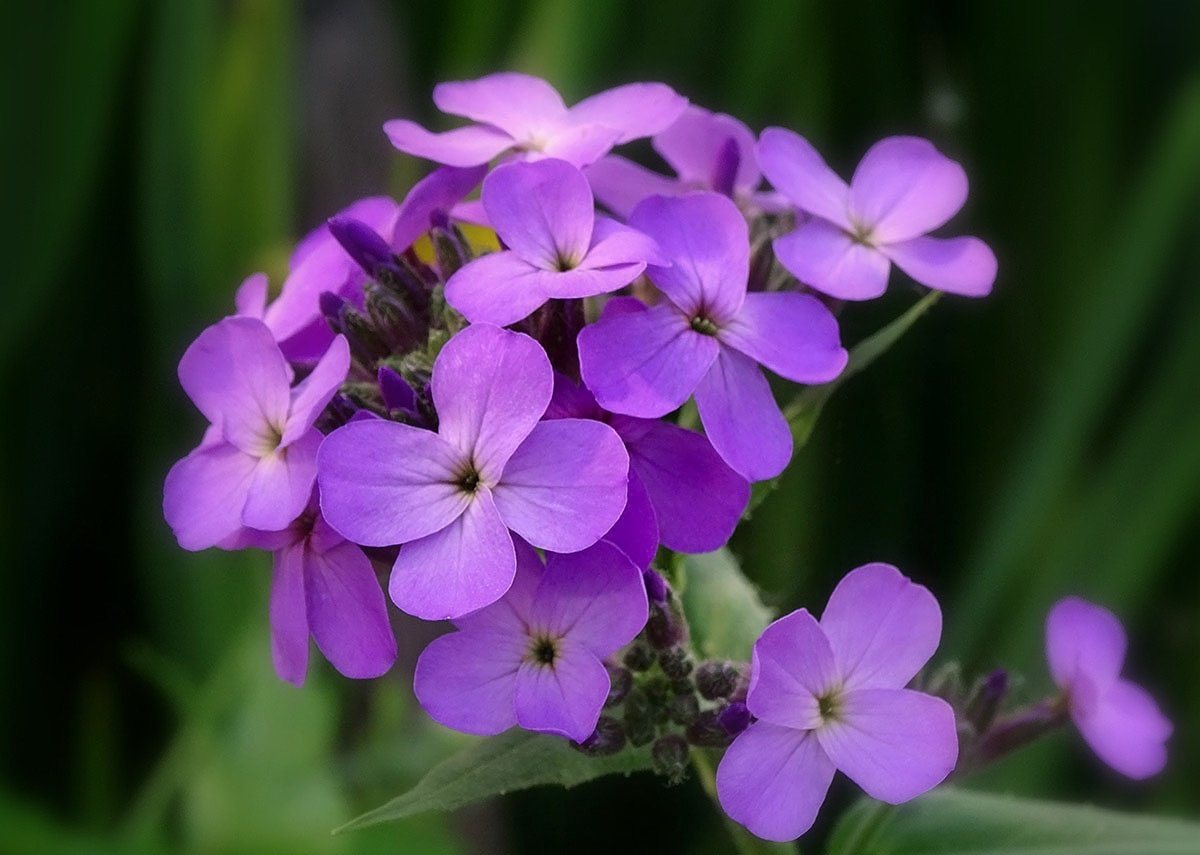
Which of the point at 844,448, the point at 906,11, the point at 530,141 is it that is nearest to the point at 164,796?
the point at 844,448

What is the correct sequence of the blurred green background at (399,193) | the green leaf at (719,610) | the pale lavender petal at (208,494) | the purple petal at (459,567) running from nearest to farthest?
the purple petal at (459,567), the pale lavender petal at (208,494), the green leaf at (719,610), the blurred green background at (399,193)

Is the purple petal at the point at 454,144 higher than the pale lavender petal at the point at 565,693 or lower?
higher

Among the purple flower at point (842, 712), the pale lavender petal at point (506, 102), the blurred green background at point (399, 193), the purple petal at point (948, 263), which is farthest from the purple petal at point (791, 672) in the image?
the blurred green background at point (399, 193)

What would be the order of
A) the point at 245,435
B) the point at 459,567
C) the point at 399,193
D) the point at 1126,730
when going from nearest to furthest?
1. the point at 459,567
2. the point at 245,435
3. the point at 1126,730
4. the point at 399,193

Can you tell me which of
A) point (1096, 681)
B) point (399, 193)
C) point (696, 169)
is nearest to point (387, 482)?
point (696, 169)

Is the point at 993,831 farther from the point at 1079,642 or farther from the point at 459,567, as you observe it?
the point at 459,567

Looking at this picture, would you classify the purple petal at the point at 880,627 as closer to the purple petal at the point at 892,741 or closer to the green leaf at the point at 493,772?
the purple petal at the point at 892,741

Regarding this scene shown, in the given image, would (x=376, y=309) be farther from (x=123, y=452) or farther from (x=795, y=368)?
(x=123, y=452)
